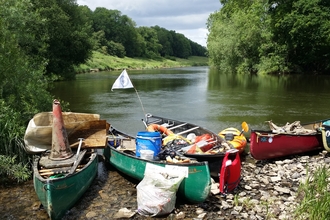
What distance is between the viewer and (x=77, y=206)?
7.62m

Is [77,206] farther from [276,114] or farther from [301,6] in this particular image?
[301,6]

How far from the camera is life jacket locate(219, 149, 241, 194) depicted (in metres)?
7.77

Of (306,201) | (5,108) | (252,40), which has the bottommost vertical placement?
(306,201)

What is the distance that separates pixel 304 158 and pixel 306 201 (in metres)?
4.94

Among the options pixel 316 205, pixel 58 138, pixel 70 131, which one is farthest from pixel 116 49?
pixel 316 205

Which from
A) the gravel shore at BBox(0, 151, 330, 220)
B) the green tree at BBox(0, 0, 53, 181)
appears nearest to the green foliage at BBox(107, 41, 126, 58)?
the green tree at BBox(0, 0, 53, 181)

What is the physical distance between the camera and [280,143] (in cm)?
1083

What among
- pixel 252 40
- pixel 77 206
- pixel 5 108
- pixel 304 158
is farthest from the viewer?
pixel 252 40

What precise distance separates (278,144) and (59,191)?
23.6ft

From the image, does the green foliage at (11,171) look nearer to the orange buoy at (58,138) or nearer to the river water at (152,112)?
the river water at (152,112)

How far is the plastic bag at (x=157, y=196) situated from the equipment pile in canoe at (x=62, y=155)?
Answer: 1552mm

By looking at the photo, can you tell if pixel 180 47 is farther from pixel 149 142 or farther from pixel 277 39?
pixel 149 142

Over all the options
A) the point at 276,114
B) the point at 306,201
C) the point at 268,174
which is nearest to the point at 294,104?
the point at 276,114

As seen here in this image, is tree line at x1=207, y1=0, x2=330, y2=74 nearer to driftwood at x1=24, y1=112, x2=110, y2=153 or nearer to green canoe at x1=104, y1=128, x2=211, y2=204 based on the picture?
driftwood at x1=24, y1=112, x2=110, y2=153
